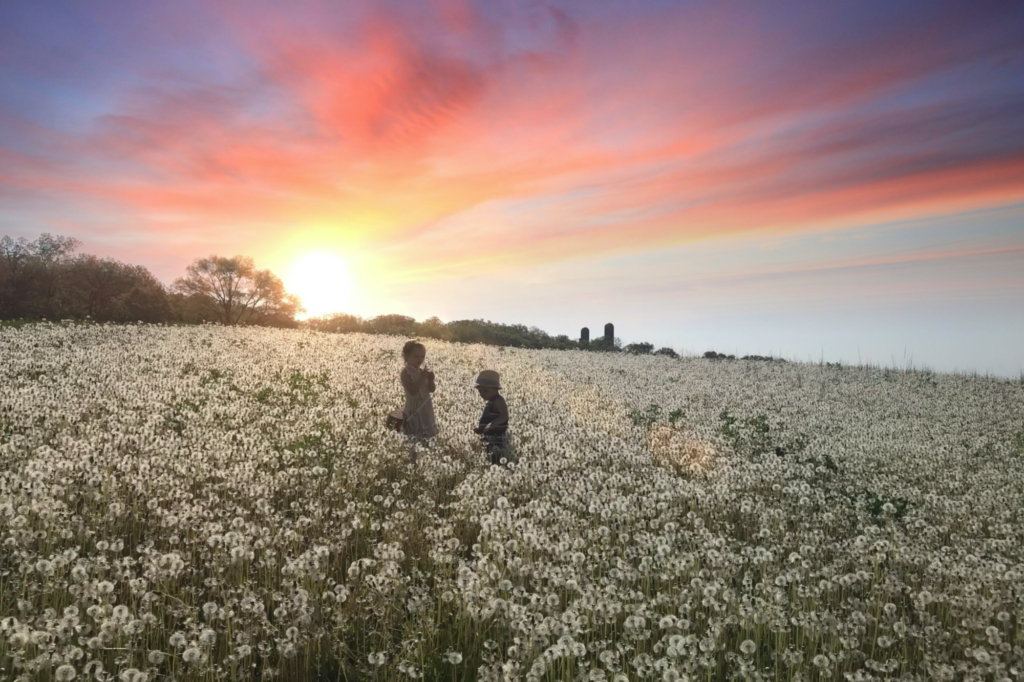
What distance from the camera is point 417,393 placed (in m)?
12.6

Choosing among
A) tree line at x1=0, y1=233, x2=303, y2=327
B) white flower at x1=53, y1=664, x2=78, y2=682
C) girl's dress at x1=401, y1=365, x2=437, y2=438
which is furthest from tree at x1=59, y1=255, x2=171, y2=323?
white flower at x1=53, y1=664, x2=78, y2=682

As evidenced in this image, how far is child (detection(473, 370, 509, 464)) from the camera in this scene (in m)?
12.7

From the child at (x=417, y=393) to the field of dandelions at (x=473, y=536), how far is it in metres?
0.58

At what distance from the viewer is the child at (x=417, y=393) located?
12.5m

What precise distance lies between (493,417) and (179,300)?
55.0 metres

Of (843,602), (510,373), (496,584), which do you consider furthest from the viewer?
(510,373)

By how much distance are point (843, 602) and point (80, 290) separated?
160 ft

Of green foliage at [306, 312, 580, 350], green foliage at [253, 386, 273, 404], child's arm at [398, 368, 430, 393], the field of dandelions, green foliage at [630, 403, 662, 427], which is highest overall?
green foliage at [306, 312, 580, 350]

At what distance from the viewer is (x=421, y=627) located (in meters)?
5.82

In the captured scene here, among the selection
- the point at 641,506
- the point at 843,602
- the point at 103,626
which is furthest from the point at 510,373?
the point at 103,626

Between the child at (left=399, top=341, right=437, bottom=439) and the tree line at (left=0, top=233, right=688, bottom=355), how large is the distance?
29.8 m

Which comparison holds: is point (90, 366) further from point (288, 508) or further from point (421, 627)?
point (421, 627)

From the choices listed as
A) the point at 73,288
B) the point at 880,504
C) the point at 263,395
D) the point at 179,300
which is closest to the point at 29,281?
the point at 73,288

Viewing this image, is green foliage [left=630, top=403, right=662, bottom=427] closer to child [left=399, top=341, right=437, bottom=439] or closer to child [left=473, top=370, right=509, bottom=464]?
child [left=473, top=370, right=509, bottom=464]
